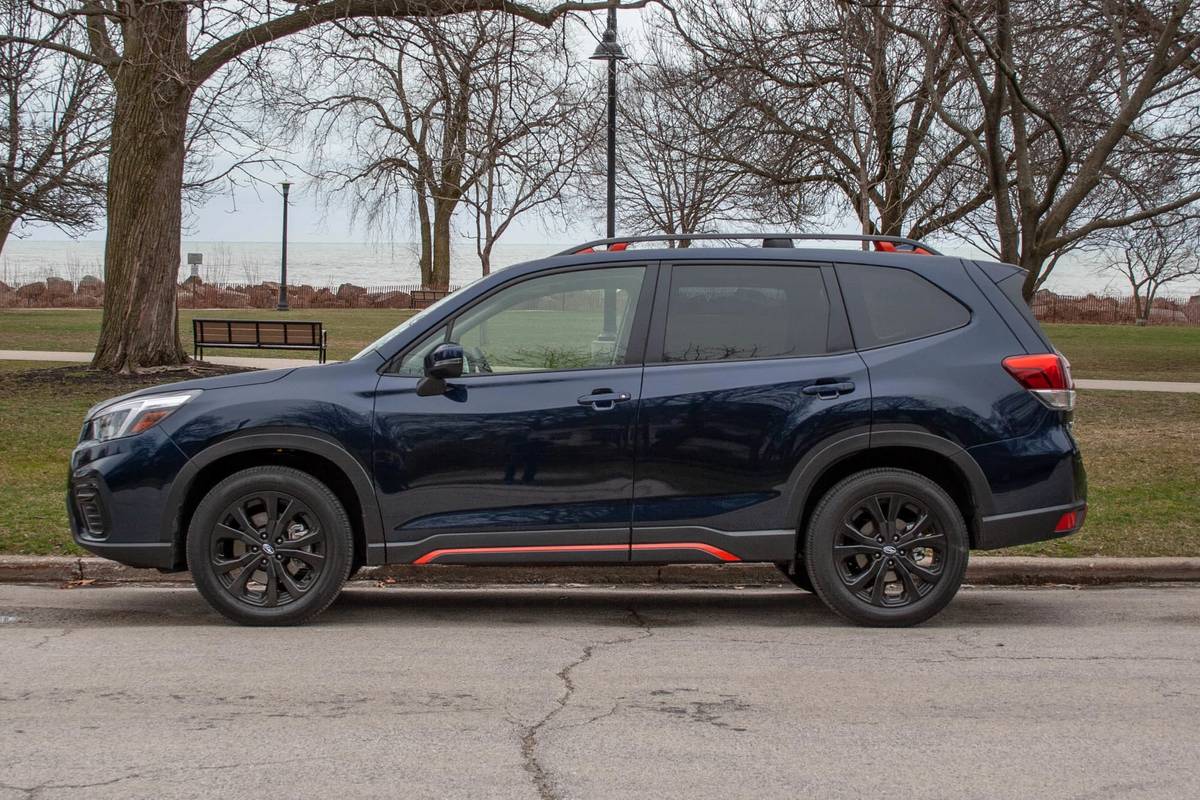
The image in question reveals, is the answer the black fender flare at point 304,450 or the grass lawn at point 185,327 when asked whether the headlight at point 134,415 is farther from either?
the grass lawn at point 185,327

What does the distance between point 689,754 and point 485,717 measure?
0.84m

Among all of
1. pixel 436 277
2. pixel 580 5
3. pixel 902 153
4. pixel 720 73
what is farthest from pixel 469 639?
pixel 436 277

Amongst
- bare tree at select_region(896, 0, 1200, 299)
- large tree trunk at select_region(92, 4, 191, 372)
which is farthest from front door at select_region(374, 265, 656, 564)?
large tree trunk at select_region(92, 4, 191, 372)

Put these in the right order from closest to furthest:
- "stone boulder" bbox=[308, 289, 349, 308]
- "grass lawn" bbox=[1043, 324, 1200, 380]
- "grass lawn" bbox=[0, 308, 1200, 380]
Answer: "grass lawn" bbox=[1043, 324, 1200, 380], "grass lawn" bbox=[0, 308, 1200, 380], "stone boulder" bbox=[308, 289, 349, 308]

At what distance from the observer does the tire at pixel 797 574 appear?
23.0ft

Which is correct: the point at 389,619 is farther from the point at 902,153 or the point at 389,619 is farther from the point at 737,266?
the point at 902,153

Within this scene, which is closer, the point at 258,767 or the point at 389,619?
the point at 258,767

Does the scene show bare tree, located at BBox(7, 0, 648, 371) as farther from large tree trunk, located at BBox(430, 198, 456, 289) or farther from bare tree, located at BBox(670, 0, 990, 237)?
large tree trunk, located at BBox(430, 198, 456, 289)

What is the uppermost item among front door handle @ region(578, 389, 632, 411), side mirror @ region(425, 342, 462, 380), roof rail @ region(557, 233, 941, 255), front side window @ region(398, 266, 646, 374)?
roof rail @ region(557, 233, 941, 255)

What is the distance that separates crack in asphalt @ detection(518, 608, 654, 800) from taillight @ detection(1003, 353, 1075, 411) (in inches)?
86.5

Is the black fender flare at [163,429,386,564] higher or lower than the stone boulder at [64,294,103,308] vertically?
lower

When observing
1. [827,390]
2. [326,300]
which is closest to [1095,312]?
[326,300]

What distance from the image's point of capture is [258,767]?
4309 millimetres

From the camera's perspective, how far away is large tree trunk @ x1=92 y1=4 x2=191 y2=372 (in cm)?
1736
